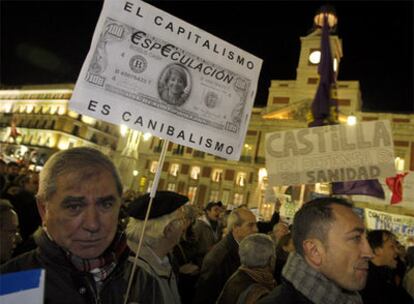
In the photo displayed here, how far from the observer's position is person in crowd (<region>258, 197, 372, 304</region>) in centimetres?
232

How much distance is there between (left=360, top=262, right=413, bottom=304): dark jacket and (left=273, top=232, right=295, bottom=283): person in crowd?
1242 millimetres

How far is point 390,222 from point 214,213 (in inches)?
254

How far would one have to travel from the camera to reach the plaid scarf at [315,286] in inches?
89.7

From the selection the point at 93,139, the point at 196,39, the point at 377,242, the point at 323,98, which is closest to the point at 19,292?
the point at 196,39

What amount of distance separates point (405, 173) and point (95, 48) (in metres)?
8.74

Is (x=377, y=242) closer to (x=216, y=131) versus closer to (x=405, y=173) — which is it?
(x=216, y=131)

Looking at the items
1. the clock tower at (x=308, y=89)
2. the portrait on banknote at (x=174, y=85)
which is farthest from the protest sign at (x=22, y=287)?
the clock tower at (x=308, y=89)

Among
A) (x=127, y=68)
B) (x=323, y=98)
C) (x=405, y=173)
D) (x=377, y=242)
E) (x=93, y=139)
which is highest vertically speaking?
(x=93, y=139)

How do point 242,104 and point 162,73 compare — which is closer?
point 162,73

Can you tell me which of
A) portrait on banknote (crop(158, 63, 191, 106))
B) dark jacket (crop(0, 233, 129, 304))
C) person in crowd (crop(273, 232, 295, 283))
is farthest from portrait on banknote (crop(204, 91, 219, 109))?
person in crowd (crop(273, 232, 295, 283))

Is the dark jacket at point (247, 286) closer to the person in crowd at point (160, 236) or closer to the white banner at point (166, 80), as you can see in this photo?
the person in crowd at point (160, 236)

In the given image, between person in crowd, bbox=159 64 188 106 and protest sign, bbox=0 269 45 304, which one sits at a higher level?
person in crowd, bbox=159 64 188 106

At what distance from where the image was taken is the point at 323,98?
12047 mm

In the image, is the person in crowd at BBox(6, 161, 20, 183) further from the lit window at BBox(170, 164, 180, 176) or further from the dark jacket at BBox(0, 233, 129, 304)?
the lit window at BBox(170, 164, 180, 176)
